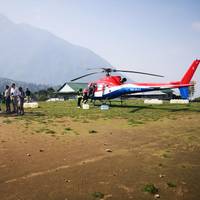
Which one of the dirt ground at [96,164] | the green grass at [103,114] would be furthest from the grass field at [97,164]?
the green grass at [103,114]

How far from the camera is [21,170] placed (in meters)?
7.09

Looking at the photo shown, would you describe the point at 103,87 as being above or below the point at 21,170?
above

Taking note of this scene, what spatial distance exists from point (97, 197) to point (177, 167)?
10.5 feet

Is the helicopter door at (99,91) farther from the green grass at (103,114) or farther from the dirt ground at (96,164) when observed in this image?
the dirt ground at (96,164)

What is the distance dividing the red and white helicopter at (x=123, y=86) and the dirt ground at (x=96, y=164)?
1361 centimetres

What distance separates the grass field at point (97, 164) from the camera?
19.3 ft

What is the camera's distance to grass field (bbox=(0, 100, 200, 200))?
5895 millimetres

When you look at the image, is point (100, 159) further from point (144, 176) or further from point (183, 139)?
point (183, 139)

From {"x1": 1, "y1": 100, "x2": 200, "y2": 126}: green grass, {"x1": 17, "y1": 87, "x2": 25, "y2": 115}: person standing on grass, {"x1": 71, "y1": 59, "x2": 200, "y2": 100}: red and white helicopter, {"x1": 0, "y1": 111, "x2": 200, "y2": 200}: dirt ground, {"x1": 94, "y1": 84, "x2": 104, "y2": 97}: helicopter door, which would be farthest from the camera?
{"x1": 94, "y1": 84, "x2": 104, "y2": 97}: helicopter door

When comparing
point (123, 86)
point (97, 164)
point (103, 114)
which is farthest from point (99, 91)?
point (97, 164)

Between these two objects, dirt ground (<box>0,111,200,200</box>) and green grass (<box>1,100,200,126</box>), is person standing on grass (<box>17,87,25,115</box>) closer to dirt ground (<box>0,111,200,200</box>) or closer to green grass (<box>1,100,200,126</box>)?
green grass (<box>1,100,200,126</box>)

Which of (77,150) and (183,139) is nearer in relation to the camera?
(77,150)

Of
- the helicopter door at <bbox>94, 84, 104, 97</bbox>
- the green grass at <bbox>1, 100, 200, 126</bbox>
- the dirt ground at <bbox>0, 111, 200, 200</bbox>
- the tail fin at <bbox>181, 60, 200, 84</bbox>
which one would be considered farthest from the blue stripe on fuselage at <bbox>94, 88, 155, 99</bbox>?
the dirt ground at <bbox>0, 111, 200, 200</bbox>

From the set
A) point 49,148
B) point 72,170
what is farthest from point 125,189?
point 49,148
